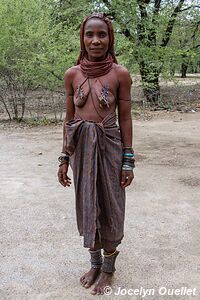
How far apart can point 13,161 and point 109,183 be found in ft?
13.4

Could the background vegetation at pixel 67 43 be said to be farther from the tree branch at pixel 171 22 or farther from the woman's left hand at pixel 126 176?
the woman's left hand at pixel 126 176

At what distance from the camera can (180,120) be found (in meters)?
10.5

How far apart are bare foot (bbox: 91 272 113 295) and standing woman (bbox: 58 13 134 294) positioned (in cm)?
1

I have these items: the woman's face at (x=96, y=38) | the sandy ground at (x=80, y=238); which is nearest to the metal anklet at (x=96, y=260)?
the sandy ground at (x=80, y=238)

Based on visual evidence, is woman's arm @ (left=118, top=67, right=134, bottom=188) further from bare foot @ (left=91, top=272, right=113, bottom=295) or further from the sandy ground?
the sandy ground

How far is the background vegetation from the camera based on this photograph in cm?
943

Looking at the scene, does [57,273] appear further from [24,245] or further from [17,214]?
[17,214]

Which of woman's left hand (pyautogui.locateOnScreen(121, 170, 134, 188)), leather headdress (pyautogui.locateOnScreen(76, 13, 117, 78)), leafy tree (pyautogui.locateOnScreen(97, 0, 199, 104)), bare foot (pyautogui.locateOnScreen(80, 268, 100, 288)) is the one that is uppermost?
leafy tree (pyautogui.locateOnScreen(97, 0, 199, 104))

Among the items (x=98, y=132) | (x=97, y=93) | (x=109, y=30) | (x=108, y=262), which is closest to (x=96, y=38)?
(x=109, y=30)

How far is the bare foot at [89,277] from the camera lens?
2.57 metres

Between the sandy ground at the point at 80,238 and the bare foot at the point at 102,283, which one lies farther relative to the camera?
the sandy ground at the point at 80,238

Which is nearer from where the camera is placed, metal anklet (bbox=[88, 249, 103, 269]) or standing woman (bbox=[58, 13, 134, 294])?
standing woman (bbox=[58, 13, 134, 294])

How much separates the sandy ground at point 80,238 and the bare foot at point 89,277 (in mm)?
46

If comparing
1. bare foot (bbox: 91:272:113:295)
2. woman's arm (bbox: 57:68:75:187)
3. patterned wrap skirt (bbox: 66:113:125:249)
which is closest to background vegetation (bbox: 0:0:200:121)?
woman's arm (bbox: 57:68:75:187)
